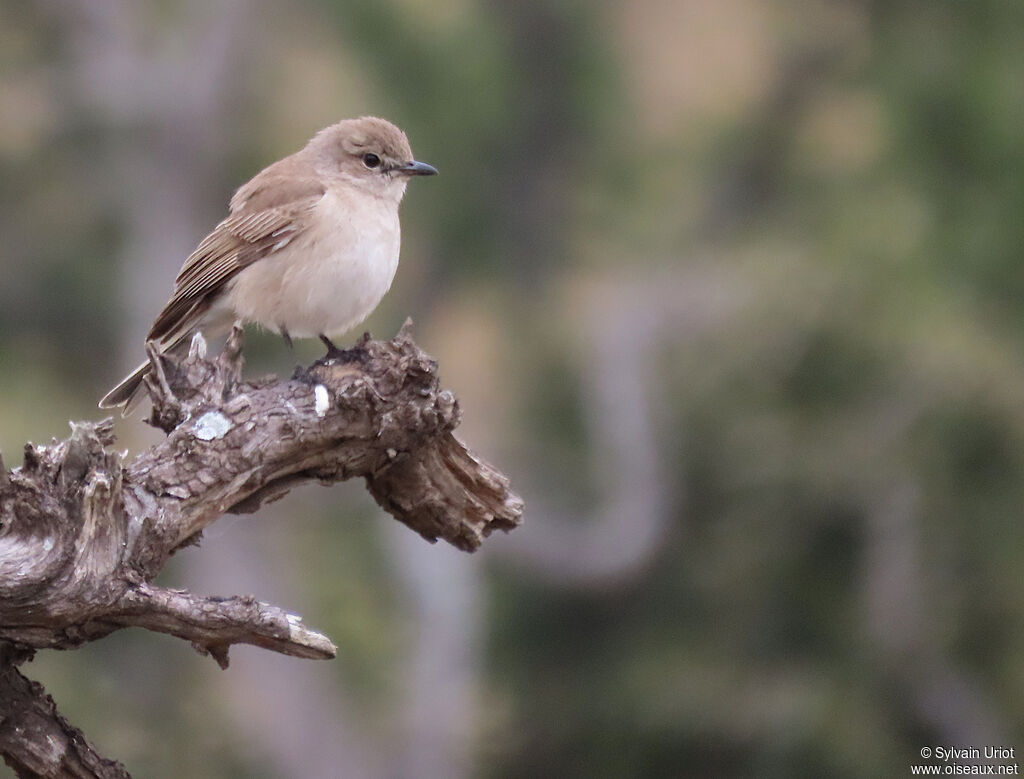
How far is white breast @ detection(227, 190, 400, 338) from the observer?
6.09 metres

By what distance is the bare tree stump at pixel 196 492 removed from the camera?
4340 mm

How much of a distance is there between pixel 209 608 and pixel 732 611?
25.3ft

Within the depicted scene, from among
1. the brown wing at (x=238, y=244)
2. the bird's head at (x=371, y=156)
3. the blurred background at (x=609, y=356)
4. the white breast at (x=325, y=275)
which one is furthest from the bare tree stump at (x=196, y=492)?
the blurred background at (x=609, y=356)

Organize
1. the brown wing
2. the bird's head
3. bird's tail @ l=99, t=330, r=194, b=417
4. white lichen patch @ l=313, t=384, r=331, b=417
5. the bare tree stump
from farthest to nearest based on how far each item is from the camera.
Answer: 1. the bird's head
2. the brown wing
3. bird's tail @ l=99, t=330, r=194, b=417
4. white lichen patch @ l=313, t=384, r=331, b=417
5. the bare tree stump

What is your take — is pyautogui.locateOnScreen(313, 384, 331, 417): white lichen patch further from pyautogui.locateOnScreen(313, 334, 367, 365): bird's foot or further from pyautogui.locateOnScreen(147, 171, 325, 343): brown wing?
pyautogui.locateOnScreen(147, 171, 325, 343): brown wing

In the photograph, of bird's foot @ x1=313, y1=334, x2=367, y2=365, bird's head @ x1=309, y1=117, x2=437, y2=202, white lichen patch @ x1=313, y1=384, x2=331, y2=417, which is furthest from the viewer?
bird's head @ x1=309, y1=117, x2=437, y2=202

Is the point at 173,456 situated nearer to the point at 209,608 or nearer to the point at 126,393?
the point at 209,608

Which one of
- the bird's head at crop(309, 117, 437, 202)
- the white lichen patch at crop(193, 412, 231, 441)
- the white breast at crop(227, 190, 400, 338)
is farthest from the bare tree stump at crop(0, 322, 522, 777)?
A: the bird's head at crop(309, 117, 437, 202)

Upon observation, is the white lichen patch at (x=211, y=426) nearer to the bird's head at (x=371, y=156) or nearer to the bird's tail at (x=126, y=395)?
the bird's tail at (x=126, y=395)

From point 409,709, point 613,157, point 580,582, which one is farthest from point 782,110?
point 409,709

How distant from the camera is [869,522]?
10891 millimetres

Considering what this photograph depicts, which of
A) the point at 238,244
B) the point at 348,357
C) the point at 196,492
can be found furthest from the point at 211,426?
the point at 238,244

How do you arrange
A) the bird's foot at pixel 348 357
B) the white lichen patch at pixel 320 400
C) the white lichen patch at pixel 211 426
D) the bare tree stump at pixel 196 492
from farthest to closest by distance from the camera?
1. the bird's foot at pixel 348 357
2. the white lichen patch at pixel 320 400
3. the white lichen patch at pixel 211 426
4. the bare tree stump at pixel 196 492

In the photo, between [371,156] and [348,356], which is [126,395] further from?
[371,156]
